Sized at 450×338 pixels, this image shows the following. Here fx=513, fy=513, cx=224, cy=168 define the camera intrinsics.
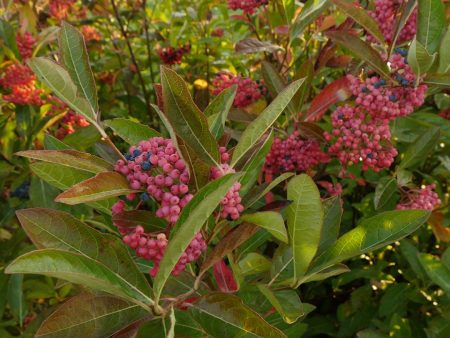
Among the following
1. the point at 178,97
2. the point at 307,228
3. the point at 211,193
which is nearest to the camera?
the point at 211,193

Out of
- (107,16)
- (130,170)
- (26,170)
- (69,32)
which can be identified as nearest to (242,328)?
(130,170)

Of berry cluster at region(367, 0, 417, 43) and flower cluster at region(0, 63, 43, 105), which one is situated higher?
berry cluster at region(367, 0, 417, 43)

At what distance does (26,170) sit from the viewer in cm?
238

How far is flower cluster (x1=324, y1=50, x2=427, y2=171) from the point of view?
1580 millimetres

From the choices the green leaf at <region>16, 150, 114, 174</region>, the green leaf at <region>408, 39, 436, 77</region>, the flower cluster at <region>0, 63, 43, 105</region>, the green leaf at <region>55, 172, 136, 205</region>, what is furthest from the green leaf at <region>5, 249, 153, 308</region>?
the flower cluster at <region>0, 63, 43, 105</region>

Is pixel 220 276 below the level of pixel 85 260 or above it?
below

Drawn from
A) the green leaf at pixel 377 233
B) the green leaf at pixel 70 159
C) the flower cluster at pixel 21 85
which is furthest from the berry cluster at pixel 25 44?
the green leaf at pixel 377 233

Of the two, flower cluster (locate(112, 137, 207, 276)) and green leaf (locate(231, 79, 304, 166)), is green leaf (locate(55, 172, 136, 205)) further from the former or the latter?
green leaf (locate(231, 79, 304, 166))

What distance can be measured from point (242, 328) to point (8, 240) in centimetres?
174

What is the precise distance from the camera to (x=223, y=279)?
1.33 m

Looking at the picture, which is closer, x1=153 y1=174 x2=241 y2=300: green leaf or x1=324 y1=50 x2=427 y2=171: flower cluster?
x1=153 y1=174 x2=241 y2=300: green leaf

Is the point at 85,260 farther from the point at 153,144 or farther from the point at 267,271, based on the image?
the point at 267,271

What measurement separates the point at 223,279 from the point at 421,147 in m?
0.98

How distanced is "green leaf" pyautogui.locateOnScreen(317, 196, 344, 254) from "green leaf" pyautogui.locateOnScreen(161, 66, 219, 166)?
0.39 m
